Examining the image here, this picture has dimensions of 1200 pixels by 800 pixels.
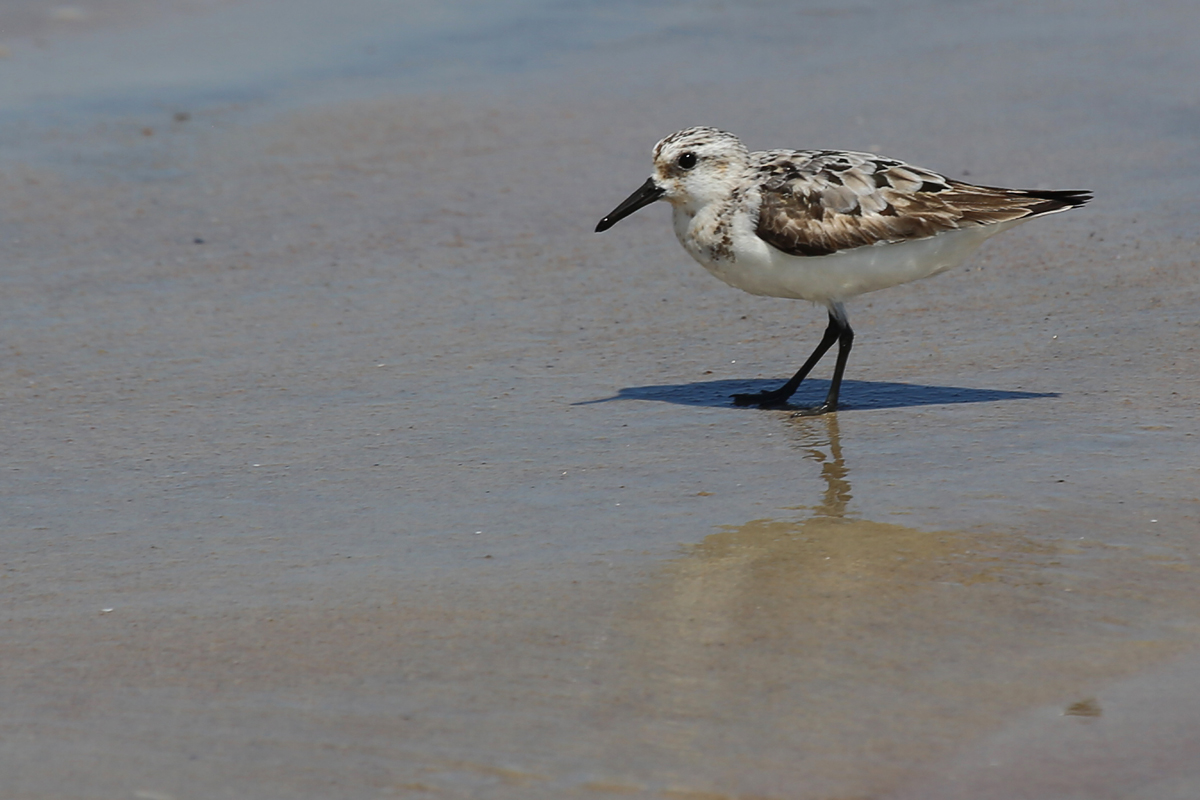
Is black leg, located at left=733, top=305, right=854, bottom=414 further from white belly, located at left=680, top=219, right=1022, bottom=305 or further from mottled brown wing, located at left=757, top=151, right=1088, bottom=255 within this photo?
mottled brown wing, located at left=757, top=151, right=1088, bottom=255

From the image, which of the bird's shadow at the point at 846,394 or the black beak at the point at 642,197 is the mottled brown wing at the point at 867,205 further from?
the bird's shadow at the point at 846,394

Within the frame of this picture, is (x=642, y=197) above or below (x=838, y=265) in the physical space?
above

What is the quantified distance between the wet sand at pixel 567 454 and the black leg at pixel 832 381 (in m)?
0.12

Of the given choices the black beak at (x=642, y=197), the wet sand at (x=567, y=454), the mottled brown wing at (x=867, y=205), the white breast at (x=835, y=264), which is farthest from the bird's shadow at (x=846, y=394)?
the black beak at (x=642, y=197)

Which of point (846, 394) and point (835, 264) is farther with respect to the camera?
point (846, 394)

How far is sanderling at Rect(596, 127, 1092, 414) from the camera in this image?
250 inches

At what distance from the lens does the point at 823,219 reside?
6.32 metres

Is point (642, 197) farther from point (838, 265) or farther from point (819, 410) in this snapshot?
point (819, 410)

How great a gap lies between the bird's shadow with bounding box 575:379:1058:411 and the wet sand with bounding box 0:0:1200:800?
0.03 m

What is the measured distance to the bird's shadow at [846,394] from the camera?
6.25 m

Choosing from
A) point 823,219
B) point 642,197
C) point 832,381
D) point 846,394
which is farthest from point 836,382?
point 642,197

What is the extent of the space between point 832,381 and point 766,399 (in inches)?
11.4

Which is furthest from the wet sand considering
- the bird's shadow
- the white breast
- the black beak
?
the black beak

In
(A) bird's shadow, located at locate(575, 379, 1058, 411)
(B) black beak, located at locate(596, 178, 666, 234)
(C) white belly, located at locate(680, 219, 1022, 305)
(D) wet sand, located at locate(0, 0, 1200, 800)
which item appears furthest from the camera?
(B) black beak, located at locate(596, 178, 666, 234)
